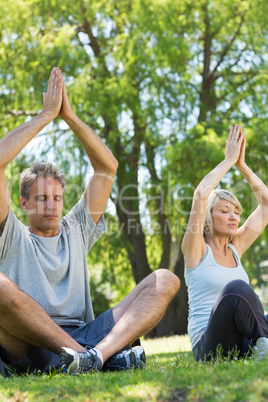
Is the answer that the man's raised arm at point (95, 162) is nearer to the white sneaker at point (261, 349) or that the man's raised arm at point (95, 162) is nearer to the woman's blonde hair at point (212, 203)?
the woman's blonde hair at point (212, 203)

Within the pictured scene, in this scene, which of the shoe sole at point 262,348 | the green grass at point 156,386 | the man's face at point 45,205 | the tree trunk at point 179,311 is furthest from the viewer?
the tree trunk at point 179,311

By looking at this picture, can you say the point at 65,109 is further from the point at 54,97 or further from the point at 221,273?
the point at 221,273

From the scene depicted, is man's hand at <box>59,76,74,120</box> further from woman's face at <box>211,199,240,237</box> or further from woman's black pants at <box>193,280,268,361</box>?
woman's black pants at <box>193,280,268,361</box>

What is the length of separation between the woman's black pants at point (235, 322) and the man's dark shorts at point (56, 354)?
68 centimetres

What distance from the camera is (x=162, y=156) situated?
1169 centimetres

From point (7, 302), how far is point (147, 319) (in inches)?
34.6

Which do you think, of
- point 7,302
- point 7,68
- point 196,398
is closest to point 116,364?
point 7,302

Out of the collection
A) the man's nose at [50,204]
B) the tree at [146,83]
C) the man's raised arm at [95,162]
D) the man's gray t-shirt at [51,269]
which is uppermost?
the tree at [146,83]

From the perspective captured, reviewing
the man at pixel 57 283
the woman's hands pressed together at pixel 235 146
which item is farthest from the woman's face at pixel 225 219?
the man at pixel 57 283

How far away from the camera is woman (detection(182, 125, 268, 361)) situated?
330 centimetres

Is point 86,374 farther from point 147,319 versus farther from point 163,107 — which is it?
point 163,107

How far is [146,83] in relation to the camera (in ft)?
38.2

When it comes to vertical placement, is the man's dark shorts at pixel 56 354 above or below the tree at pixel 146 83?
below

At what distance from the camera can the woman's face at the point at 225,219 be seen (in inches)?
163
